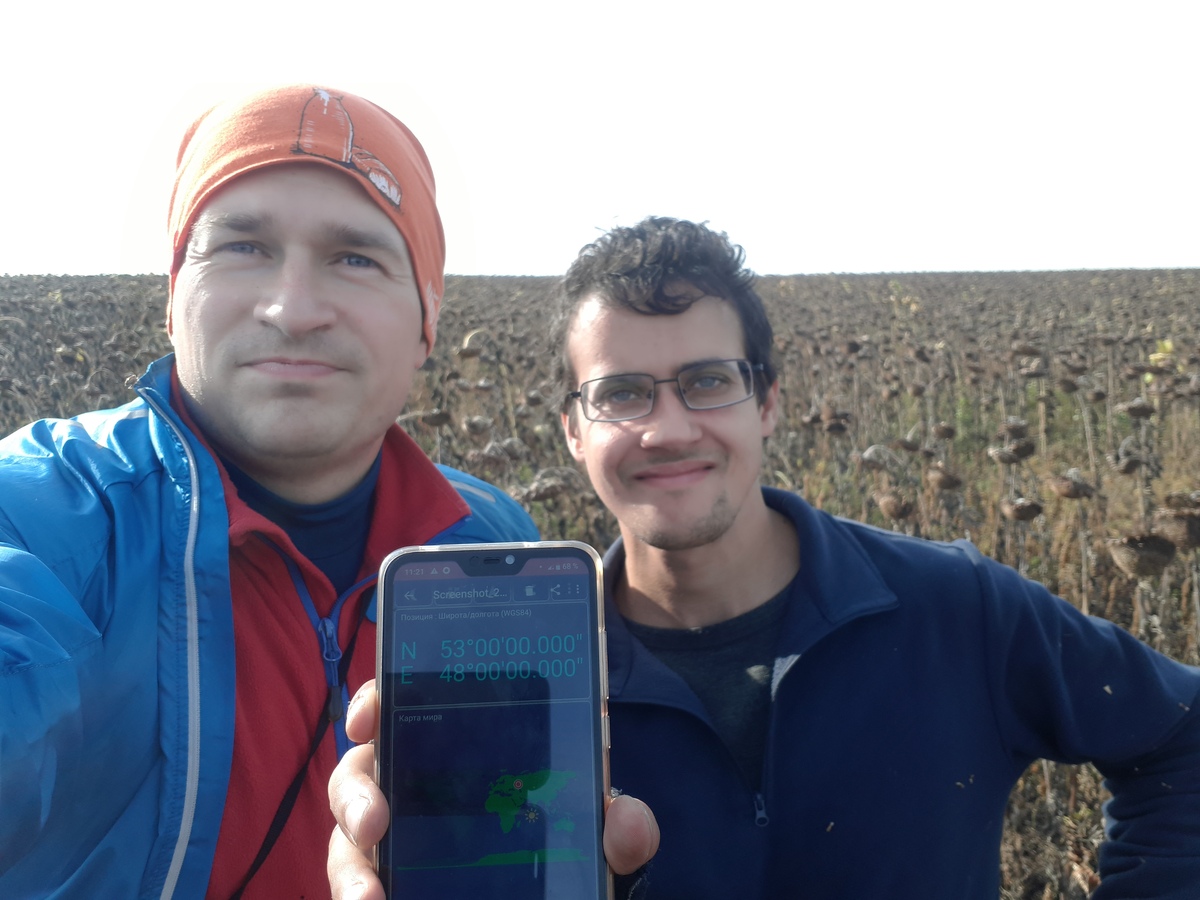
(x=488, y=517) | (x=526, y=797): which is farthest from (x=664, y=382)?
(x=526, y=797)

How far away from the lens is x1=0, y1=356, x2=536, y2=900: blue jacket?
137 centimetres

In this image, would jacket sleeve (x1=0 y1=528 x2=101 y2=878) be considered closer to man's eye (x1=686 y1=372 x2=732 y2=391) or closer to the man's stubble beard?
the man's stubble beard

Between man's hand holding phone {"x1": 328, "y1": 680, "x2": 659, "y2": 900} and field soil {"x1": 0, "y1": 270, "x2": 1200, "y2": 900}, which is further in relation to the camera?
field soil {"x1": 0, "y1": 270, "x2": 1200, "y2": 900}

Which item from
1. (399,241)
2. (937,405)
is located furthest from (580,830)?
(937,405)

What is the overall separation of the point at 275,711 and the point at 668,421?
1.13 m

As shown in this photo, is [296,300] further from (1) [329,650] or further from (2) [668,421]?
(2) [668,421]

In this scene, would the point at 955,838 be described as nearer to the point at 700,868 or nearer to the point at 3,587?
the point at 700,868

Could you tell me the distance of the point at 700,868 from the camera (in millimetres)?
1790

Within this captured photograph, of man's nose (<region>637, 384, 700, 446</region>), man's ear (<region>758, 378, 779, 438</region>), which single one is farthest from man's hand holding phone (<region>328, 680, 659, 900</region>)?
man's ear (<region>758, 378, 779, 438</region>)

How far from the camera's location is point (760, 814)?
71.0 inches

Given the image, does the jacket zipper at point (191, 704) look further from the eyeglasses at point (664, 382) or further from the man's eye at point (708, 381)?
the man's eye at point (708, 381)

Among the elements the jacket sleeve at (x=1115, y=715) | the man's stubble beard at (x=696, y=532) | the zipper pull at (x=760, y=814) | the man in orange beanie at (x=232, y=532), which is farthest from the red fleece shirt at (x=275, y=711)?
the jacket sleeve at (x=1115, y=715)

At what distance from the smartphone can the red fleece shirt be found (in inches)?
18.3

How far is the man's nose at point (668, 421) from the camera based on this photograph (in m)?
2.16
